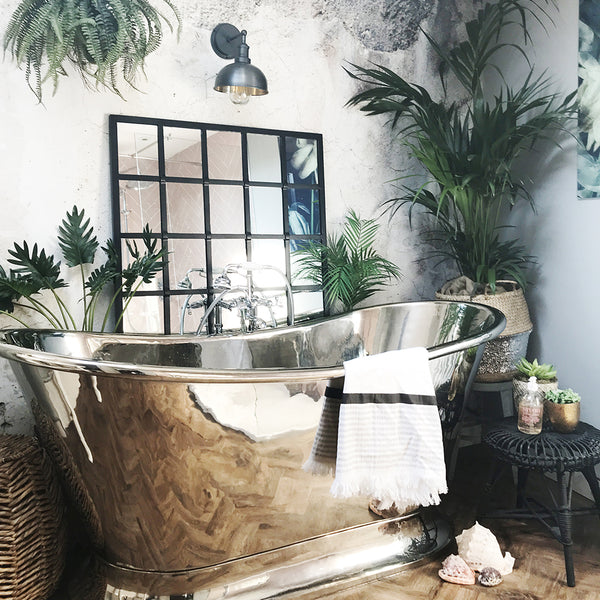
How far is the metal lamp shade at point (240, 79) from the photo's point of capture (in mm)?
2148

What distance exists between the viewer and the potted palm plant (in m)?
2.42

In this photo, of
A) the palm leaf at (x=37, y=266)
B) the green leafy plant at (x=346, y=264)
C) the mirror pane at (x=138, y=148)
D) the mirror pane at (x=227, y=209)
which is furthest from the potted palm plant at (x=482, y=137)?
the palm leaf at (x=37, y=266)

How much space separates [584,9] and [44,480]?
2.61 metres

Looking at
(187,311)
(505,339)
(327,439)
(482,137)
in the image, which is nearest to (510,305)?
(505,339)

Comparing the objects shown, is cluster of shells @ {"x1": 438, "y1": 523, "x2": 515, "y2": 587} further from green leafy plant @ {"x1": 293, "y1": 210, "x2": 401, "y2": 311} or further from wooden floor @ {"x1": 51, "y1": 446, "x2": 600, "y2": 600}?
green leafy plant @ {"x1": 293, "y1": 210, "x2": 401, "y2": 311}

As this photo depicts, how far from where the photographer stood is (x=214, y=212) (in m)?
2.45

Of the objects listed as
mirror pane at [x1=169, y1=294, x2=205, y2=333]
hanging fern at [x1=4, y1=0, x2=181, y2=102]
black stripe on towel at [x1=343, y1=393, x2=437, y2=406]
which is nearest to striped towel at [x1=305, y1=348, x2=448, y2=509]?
black stripe on towel at [x1=343, y1=393, x2=437, y2=406]

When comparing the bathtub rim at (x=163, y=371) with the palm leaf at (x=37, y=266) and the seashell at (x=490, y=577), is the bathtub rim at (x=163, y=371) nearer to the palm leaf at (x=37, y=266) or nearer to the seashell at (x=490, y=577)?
the palm leaf at (x=37, y=266)

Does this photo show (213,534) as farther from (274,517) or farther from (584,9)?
(584,9)

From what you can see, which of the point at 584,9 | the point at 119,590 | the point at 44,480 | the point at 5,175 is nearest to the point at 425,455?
the point at 119,590

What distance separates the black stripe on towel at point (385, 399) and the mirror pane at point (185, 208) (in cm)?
119

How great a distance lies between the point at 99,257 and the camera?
7.44 feet

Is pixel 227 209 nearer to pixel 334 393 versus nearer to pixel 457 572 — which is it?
pixel 334 393

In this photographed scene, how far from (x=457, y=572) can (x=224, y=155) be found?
181 centimetres
